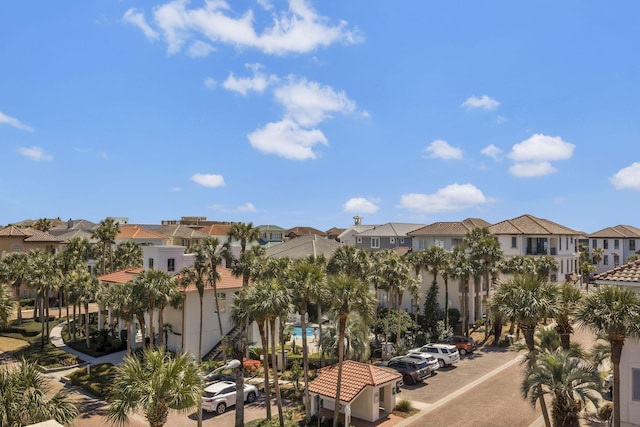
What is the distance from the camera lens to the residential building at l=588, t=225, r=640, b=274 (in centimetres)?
8694

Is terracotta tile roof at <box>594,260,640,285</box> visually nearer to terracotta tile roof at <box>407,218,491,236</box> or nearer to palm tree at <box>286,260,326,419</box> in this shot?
palm tree at <box>286,260,326,419</box>

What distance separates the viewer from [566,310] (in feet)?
65.3

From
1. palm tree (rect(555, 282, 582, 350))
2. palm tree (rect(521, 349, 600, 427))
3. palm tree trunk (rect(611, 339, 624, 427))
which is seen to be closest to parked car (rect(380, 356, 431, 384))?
palm tree (rect(555, 282, 582, 350))

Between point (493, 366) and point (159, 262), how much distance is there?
104 feet

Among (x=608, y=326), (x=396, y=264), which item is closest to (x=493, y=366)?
(x=396, y=264)

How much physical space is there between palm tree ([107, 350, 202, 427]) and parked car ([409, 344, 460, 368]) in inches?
977

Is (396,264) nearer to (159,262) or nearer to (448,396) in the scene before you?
(448,396)

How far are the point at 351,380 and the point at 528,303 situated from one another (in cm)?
1196

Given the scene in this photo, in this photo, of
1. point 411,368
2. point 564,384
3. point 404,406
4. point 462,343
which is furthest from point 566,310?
point 462,343

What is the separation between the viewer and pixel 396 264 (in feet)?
129

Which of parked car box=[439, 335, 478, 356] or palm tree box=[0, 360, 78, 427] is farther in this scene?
parked car box=[439, 335, 478, 356]

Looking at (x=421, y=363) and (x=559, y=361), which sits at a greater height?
(x=559, y=361)

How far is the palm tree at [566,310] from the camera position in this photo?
781 inches

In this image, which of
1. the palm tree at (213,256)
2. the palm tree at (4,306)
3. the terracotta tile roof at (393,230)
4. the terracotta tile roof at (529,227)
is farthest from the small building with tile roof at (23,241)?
the terracotta tile roof at (529,227)
